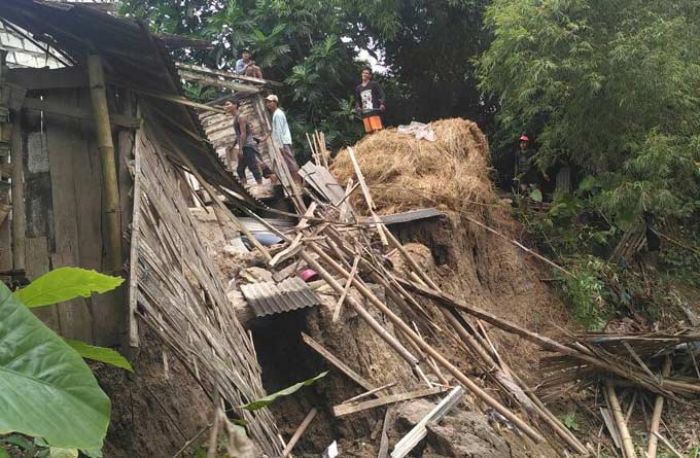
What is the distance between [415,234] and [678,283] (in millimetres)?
4564

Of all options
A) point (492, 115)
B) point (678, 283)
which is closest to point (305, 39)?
point (492, 115)

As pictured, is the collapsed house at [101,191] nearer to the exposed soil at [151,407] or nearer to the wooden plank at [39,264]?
the wooden plank at [39,264]

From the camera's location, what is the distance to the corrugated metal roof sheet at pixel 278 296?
5324mm

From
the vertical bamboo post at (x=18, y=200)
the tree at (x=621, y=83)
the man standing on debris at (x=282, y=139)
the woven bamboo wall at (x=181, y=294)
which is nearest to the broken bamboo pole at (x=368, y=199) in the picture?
the man standing on debris at (x=282, y=139)

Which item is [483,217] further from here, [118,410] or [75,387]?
[75,387]

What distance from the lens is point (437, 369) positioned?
19.9ft

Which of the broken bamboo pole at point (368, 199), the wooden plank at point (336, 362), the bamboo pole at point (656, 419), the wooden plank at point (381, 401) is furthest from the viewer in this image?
the broken bamboo pole at point (368, 199)

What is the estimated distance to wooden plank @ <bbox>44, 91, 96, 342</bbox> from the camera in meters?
3.25

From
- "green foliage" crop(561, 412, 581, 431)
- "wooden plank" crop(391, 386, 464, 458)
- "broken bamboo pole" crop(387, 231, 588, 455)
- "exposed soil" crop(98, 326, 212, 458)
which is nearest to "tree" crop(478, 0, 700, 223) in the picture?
"green foliage" crop(561, 412, 581, 431)

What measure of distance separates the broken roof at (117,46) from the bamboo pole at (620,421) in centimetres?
533

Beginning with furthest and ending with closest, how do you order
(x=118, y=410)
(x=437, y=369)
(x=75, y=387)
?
(x=437, y=369)
(x=118, y=410)
(x=75, y=387)

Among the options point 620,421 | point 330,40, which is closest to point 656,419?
point 620,421

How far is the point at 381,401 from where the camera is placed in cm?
536

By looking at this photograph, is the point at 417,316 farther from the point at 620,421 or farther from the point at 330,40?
the point at 330,40
